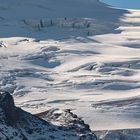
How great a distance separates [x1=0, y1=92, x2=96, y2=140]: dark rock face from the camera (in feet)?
33.3

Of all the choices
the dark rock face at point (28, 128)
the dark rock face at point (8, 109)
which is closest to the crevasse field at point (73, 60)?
the dark rock face at point (28, 128)

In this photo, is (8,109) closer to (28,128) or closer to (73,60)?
(28,128)

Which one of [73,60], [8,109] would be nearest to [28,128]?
[8,109]

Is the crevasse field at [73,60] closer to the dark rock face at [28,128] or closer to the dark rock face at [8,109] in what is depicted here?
the dark rock face at [28,128]

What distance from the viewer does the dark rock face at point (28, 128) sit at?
33.3ft

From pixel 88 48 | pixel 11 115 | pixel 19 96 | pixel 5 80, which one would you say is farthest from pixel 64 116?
pixel 88 48

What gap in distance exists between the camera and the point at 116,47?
34656 mm

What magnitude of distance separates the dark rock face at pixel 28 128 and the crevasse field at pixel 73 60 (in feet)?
19.8

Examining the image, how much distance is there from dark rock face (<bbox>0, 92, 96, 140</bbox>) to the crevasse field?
605 centimetres

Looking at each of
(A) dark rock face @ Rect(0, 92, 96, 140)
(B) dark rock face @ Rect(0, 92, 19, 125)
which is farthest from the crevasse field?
(B) dark rock face @ Rect(0, 92, 19, 125)

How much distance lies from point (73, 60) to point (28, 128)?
2105 cm

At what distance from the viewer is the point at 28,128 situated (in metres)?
10.5

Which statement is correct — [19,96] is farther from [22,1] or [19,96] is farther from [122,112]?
[22,1]

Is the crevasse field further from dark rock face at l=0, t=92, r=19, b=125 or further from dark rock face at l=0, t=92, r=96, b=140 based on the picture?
dark rock face at l=0, t=92, r=19, b=125
